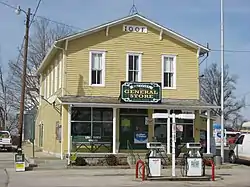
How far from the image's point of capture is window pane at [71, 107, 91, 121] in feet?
101

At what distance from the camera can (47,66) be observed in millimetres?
41156

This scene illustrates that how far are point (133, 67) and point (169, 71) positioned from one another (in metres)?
2.32

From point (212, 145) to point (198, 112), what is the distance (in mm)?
2282

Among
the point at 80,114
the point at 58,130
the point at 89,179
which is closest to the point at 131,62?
the point at 80,114

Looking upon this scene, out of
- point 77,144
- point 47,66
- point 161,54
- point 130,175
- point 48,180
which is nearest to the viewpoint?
point 48,180

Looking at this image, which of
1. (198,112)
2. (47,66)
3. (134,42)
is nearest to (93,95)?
(134,42)

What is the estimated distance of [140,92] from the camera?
3094 cm

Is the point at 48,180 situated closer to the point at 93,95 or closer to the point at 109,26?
the point at 93,95

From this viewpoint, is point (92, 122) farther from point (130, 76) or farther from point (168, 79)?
point (168, 79)

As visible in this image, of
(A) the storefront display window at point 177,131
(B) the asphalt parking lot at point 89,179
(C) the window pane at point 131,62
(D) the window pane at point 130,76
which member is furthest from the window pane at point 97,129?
(B) the asphalt parking lot at point 89,179

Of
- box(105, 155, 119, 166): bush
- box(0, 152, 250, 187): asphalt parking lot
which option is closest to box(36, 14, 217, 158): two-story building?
box(105, 155, 119, 166): bush

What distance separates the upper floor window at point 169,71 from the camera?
3284 cm

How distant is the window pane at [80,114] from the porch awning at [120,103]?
65cm

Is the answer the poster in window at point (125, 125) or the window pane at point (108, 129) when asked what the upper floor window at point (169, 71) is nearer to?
the poster in window at point (125, 125)
